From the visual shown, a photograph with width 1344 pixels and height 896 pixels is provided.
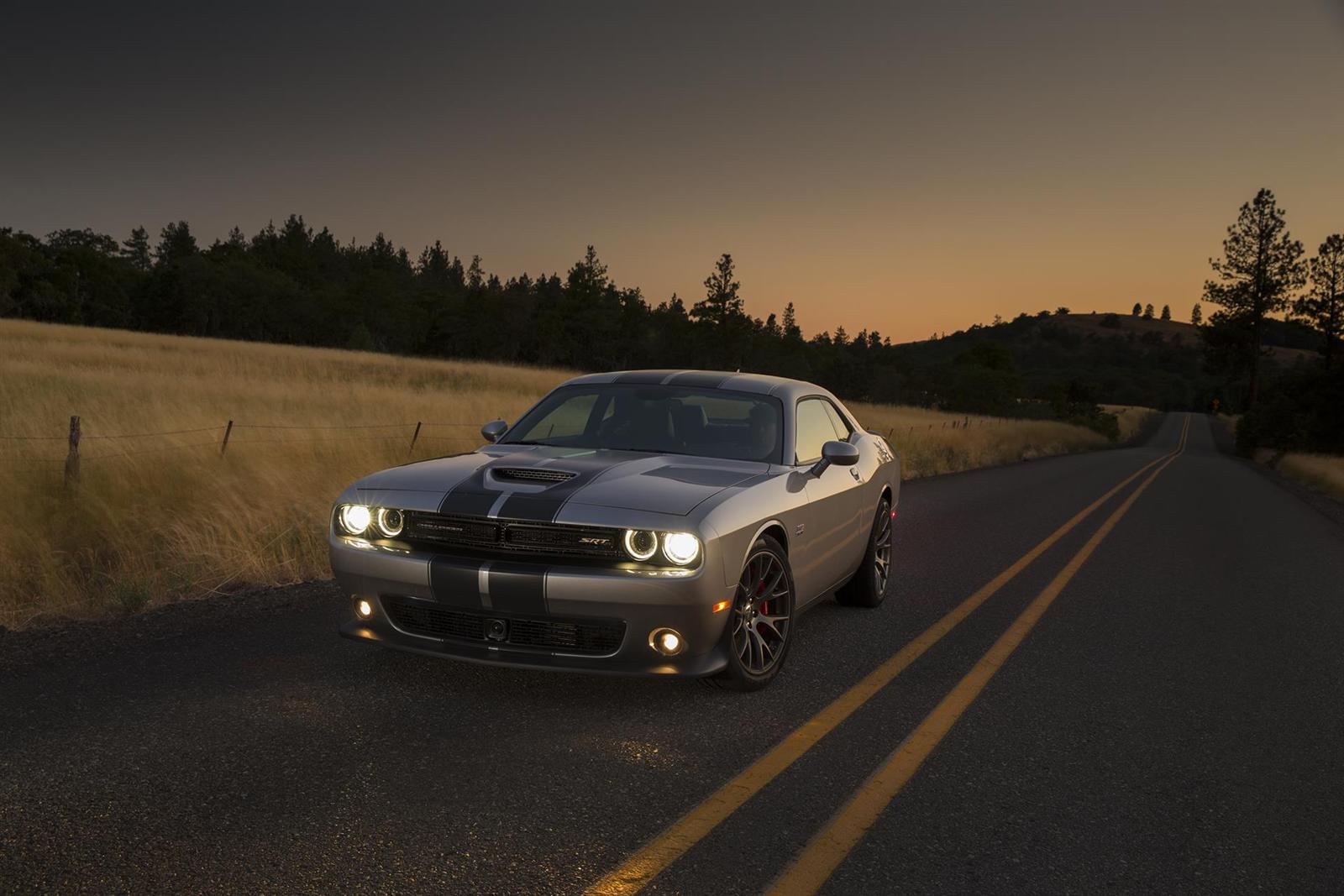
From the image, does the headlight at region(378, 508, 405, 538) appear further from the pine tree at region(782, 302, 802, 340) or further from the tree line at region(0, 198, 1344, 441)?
the pine tree at region(782, 302, 802, 340)

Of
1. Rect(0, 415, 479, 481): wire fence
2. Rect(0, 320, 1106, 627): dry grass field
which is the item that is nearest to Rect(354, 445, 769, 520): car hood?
Rect(0, 320, 1106, 627): dry grass field

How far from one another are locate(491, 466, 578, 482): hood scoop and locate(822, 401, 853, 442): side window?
2.57 m

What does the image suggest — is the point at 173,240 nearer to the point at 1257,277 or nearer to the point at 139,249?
the point at 139,249

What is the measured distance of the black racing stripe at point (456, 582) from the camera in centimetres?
406

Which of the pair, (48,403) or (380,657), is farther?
(48,403)

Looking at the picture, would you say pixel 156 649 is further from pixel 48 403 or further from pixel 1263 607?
pixel 48 403

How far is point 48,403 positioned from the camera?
13.5 m

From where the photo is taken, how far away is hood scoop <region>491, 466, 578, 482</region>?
4453mm

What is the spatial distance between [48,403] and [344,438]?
15.0 feet

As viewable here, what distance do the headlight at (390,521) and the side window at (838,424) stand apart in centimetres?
317

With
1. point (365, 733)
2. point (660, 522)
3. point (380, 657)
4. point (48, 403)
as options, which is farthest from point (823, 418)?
point (48, 403)

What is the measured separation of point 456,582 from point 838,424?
11.2ft

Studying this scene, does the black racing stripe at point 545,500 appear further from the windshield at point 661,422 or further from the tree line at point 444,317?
the tree line at point 444,317

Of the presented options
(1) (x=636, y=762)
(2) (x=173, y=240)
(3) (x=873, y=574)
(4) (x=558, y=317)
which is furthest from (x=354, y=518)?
(2) (x=173, y=240)
